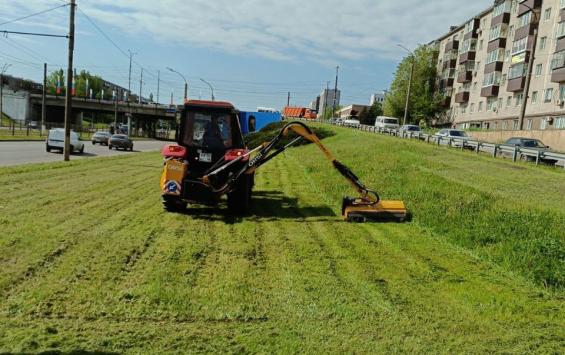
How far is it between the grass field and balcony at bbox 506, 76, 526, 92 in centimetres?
4514

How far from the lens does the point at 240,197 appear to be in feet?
36.6

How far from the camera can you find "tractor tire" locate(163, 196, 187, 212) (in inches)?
426

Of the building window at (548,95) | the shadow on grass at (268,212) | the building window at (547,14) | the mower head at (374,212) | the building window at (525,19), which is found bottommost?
the shadow on grass at (268,212)

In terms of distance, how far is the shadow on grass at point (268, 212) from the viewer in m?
10.9

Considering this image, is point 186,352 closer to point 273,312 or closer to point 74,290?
point 273,312

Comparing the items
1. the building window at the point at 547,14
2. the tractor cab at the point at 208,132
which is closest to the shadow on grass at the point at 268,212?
the tractor cab at the point at 208,132

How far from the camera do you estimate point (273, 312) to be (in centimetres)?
551

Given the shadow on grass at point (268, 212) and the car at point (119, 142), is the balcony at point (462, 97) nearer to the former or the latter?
the car at point (119, 142)

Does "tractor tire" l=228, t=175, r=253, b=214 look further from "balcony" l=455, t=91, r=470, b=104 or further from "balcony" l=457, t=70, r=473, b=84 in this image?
"balcony" l=457, t=70, r=473, b=84

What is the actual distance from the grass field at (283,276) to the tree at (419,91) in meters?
69.8

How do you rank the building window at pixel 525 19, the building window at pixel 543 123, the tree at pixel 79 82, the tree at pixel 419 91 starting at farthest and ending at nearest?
1. the tree at pixel 79 82
2. the tree at pixel 419 91
3. the building window at pixel 525 19
4. the building window at pixel 543 123

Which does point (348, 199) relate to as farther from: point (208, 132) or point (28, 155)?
point (28, 155)

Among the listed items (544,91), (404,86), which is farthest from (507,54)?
(404,86)

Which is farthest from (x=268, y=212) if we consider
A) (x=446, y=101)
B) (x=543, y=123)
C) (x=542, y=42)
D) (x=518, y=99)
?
(x=446, y=101)
